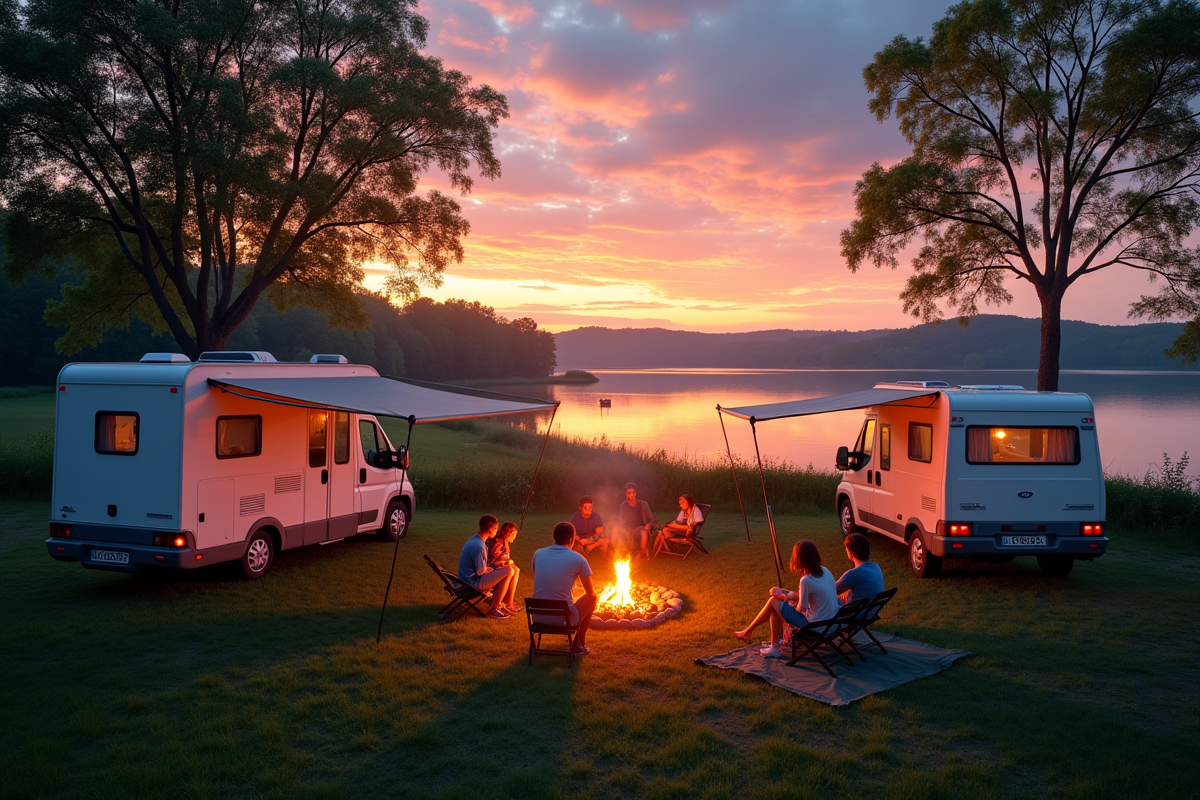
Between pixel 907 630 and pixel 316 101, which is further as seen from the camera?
pixel 316 101

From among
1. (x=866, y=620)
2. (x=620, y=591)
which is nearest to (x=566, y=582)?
(x=620, y=591)

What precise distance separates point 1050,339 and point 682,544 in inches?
462

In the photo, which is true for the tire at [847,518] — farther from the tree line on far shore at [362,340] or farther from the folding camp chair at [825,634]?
the tree line on far shore at [362,340]

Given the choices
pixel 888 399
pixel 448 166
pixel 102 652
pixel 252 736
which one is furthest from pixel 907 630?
pixel 448 166

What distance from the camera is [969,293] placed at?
19.9 meters

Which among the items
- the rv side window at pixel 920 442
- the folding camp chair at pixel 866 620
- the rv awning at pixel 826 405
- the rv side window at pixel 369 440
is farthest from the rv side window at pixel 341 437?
the rv side window at pixel 920 442

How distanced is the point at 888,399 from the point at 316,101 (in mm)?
16606

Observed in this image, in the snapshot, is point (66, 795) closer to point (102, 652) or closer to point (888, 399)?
point (102, 652)

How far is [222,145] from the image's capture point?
1731 centimetres

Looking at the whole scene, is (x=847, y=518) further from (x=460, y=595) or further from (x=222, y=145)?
(x=222, y=145)

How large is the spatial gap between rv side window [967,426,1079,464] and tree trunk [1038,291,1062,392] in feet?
31.4

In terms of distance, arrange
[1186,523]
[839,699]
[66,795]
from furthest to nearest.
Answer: [1186,523], [839,699], [66,795]

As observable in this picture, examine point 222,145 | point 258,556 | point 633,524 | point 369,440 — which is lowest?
point 258,556

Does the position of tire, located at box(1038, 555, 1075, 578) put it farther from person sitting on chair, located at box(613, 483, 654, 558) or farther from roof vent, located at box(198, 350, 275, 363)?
roof vent, located at box(198, 350, 275, 363)
